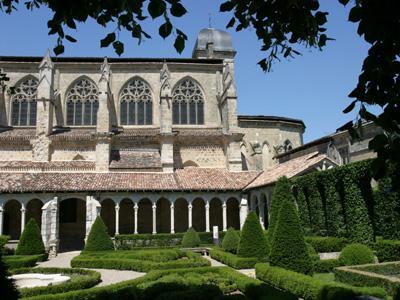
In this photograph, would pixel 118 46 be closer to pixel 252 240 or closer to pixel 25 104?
pixel 252 240

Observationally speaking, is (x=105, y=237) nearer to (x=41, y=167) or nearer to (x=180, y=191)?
(x=180, y=191)

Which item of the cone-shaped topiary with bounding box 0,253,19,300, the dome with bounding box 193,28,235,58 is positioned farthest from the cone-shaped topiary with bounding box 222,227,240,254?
the dome with bounding box 193,28,235,58

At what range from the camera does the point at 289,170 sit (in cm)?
2609

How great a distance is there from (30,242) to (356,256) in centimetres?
1673

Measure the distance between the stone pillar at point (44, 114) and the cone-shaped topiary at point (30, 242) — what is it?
896 centimetres

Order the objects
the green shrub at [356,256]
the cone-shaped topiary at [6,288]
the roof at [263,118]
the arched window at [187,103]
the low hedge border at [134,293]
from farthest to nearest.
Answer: the roof at [263,118], the arched window at [187,103], the green shrub at [356,256], the low hedge border at [134,293], the cone-shaped topiary at [6,288]

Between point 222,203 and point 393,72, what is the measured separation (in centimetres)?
2743

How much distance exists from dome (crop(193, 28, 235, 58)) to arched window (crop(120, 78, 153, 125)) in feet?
37.9

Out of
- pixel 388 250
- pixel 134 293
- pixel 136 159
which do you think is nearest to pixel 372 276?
pixel 388 250

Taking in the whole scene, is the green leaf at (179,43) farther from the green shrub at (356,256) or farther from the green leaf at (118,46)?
the green shrub at (356,256)

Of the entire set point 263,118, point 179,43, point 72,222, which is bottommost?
point 72,222

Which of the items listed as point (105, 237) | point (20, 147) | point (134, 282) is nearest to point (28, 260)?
point (105, 237)

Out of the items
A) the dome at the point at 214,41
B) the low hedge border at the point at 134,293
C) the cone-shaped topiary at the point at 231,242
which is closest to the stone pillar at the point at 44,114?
the cone-shaped topiary at the point at 231,242

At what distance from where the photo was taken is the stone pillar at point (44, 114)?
30656 millimetres
